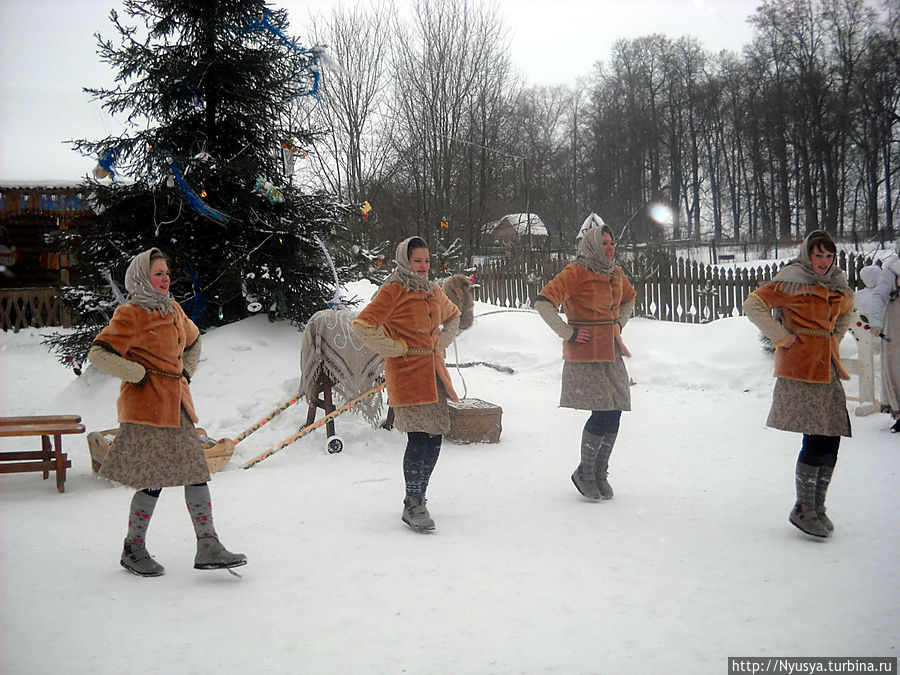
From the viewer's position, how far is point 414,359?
467 cm

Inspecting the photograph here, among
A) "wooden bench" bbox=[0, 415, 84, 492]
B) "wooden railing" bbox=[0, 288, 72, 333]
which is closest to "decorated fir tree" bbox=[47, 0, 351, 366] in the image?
"wooden bench" bbox=[0, 415, 84, 492]

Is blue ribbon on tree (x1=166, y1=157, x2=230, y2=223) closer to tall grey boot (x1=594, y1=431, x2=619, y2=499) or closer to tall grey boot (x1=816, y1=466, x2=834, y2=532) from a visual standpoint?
tall grey boot (x1=594, y1=431, x2=619, y2=499)

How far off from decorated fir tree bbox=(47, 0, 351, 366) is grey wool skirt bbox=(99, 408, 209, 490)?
4170 mm

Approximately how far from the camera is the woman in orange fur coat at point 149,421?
3.65 metres

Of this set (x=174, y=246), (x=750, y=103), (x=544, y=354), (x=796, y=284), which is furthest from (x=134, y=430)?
(x=750, y=103)

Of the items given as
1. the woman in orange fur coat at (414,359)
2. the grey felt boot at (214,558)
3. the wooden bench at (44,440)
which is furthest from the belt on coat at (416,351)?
the wooden bench at (44,440)

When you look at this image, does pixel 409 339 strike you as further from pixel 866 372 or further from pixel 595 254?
pixel 866 372

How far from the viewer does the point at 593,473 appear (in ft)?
16.6

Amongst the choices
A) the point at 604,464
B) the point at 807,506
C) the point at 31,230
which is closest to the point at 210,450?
the point at 604,464

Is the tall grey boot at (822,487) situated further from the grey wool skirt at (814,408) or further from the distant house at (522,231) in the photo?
the distant house at (522,231)

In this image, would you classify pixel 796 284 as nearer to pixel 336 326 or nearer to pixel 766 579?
pixel 766 579

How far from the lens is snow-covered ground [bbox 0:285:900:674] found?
9.51 ft

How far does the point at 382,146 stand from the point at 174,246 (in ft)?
46.9

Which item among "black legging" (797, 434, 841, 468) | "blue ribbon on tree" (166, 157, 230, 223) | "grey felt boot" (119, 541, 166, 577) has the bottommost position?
"grey felt boot" (119, 541, 166, 577)
